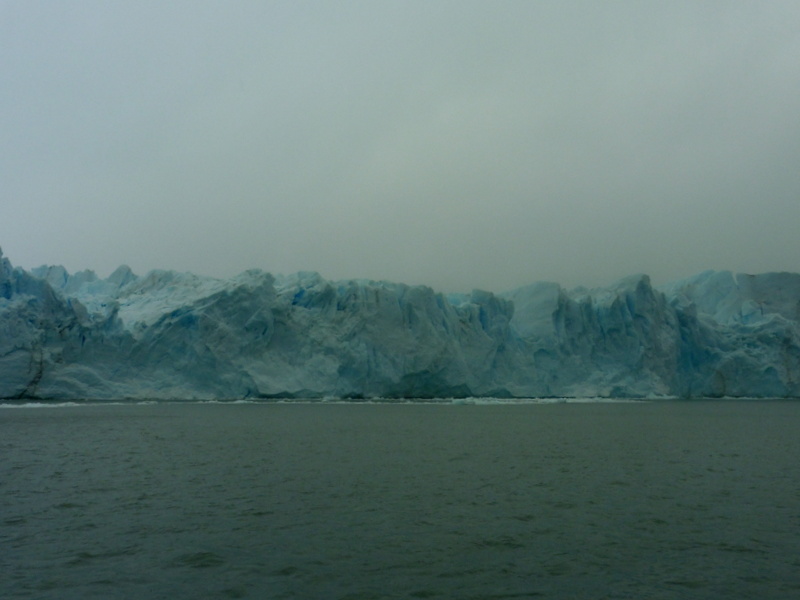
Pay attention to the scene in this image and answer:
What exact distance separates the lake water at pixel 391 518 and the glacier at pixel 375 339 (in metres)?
10.5

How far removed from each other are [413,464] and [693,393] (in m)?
28.1

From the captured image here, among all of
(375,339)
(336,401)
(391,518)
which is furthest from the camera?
(336,401)

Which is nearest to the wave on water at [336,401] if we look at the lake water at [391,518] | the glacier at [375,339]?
the glacier at [375,339]

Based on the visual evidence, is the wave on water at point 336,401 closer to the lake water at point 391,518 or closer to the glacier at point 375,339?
the glacier at point 375,339

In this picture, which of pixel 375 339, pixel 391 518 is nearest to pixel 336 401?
pixel 375 339

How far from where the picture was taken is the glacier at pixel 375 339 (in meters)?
24.2

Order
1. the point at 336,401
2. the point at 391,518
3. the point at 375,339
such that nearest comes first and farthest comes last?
the point at 391,518 < the point at 375,339 < the point at 336,401

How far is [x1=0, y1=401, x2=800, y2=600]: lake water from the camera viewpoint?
5121 mm

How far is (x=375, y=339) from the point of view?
2909cm

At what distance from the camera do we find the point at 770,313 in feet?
117

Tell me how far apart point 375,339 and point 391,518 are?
21962mm

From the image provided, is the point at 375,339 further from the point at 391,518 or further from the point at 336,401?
the point at 391,518

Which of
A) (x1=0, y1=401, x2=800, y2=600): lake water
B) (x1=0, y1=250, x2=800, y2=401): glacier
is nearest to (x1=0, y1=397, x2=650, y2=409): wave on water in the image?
(x1=0, y1=250, x2=800, y2=401): glacier

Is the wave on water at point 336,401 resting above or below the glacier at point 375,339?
below
